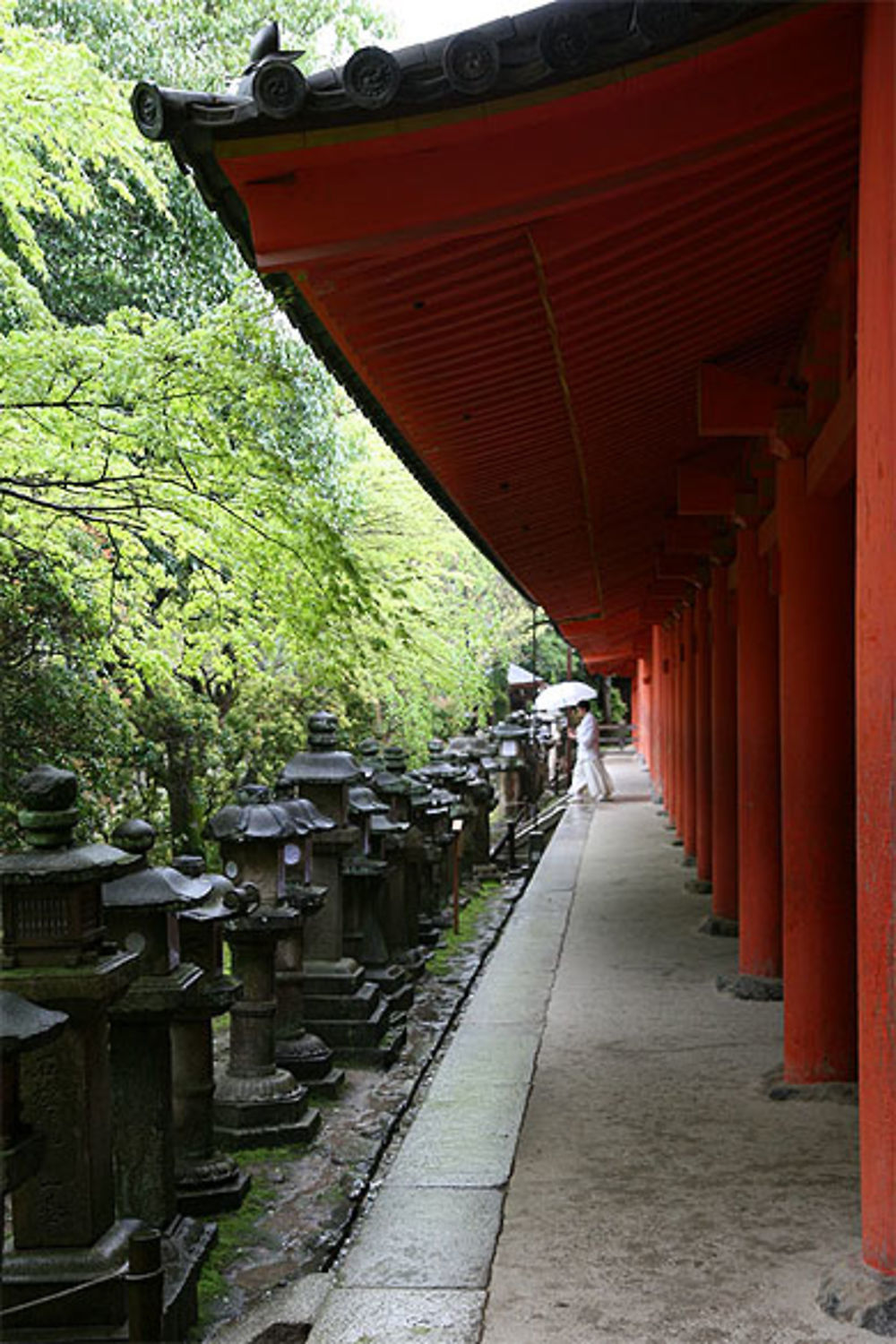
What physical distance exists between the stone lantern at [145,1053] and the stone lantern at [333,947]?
3.25m

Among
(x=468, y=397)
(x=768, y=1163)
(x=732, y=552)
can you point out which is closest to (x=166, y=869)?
(x=468, y=397)

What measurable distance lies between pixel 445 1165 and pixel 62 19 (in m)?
11.6

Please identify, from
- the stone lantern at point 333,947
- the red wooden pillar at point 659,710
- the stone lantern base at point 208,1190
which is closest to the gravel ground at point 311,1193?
the stone lantern base at point 208,1190

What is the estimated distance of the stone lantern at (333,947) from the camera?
326 inches

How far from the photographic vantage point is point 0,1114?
144 inches

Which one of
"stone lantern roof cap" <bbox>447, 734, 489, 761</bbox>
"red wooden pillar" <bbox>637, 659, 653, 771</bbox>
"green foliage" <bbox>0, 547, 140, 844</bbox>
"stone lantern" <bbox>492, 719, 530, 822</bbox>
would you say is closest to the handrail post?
"green foliage" <bbox>0, 547, 140, 844</bbox>

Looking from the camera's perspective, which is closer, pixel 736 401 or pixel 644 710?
pixel 736 401

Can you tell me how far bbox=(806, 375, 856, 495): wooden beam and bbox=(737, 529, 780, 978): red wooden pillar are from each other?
2376 millimetres

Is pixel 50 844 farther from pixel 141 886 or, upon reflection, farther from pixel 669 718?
pixel 669 718

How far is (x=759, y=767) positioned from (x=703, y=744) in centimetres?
522

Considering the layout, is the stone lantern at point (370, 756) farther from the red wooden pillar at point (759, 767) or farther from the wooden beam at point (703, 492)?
the wooden beam at point (703, 492)

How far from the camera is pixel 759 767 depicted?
8.02 meters

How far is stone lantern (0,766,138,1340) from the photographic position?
4.01m

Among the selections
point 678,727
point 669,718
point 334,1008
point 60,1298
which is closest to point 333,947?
point 334,1008
